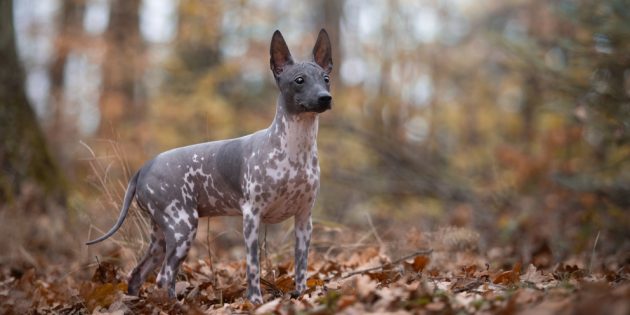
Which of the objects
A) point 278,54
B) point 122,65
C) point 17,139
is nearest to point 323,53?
point 278,54

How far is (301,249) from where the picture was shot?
167 inches

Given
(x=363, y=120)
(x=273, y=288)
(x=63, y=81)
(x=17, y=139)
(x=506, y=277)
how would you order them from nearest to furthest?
(x=506, y=277)
(x=273, y=288)
(x=17, y=139)
(x=363, y=120)
(x=63, y=81)

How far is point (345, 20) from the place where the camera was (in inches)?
638

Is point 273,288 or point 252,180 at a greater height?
point 252,180

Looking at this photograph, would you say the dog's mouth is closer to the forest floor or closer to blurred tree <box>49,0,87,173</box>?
the forest floor

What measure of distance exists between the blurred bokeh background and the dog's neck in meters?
1.66

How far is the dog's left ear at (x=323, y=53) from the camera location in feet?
14.0

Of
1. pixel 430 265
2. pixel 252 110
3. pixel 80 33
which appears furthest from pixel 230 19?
pixel 430 265

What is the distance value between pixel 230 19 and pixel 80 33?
3.32m

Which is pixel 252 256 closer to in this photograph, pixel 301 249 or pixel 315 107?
pixel 301 249

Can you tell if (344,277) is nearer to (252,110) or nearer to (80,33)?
(252,110)

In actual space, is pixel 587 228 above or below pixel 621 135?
below

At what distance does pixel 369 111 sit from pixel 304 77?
34.6 ft

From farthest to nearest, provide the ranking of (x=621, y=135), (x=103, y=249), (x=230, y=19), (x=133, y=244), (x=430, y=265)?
(x=230, y=19)
(x=103, y=249)
(x=621, y=135)
(x=430, y=265)
(x=133, y=244)
